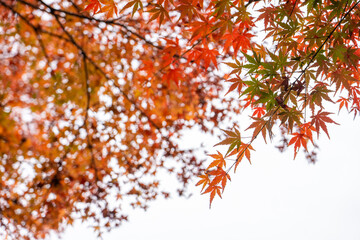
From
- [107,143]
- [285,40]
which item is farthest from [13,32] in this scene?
[285,40]

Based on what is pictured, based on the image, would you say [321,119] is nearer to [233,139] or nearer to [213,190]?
[233,139]

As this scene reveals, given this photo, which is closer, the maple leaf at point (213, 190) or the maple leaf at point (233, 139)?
the maple leaf at point (233, 139)

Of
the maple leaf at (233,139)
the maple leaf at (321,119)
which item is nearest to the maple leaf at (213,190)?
the maple leaf at (233,139)

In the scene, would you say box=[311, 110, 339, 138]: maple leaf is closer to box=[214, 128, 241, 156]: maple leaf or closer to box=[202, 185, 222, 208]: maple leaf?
box=[214, 128, 241, 156]: maple leaf

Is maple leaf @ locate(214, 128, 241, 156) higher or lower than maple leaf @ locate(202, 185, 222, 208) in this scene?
higher

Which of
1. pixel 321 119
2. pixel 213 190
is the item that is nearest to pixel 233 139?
pixel 213 190

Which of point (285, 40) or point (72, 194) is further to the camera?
point (72, 194)

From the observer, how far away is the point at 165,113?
4.02m

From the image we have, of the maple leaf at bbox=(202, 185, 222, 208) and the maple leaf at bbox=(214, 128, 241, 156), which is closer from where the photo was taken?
the maple leaf at bbox=(214, 128, 241, 156)

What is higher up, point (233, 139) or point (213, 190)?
point (233, 139)

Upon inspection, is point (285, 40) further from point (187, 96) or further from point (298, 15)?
point (187, 96)

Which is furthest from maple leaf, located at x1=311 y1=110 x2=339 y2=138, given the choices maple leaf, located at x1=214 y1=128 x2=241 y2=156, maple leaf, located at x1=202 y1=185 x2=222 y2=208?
maple leaf, located at x1=202 y1=185 x2=222 y2=208

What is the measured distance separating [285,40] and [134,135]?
2.91m

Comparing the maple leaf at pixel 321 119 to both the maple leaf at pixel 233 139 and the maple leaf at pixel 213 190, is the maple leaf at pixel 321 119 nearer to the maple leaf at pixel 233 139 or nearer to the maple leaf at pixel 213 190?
the maple leaf at pixel 233 139
